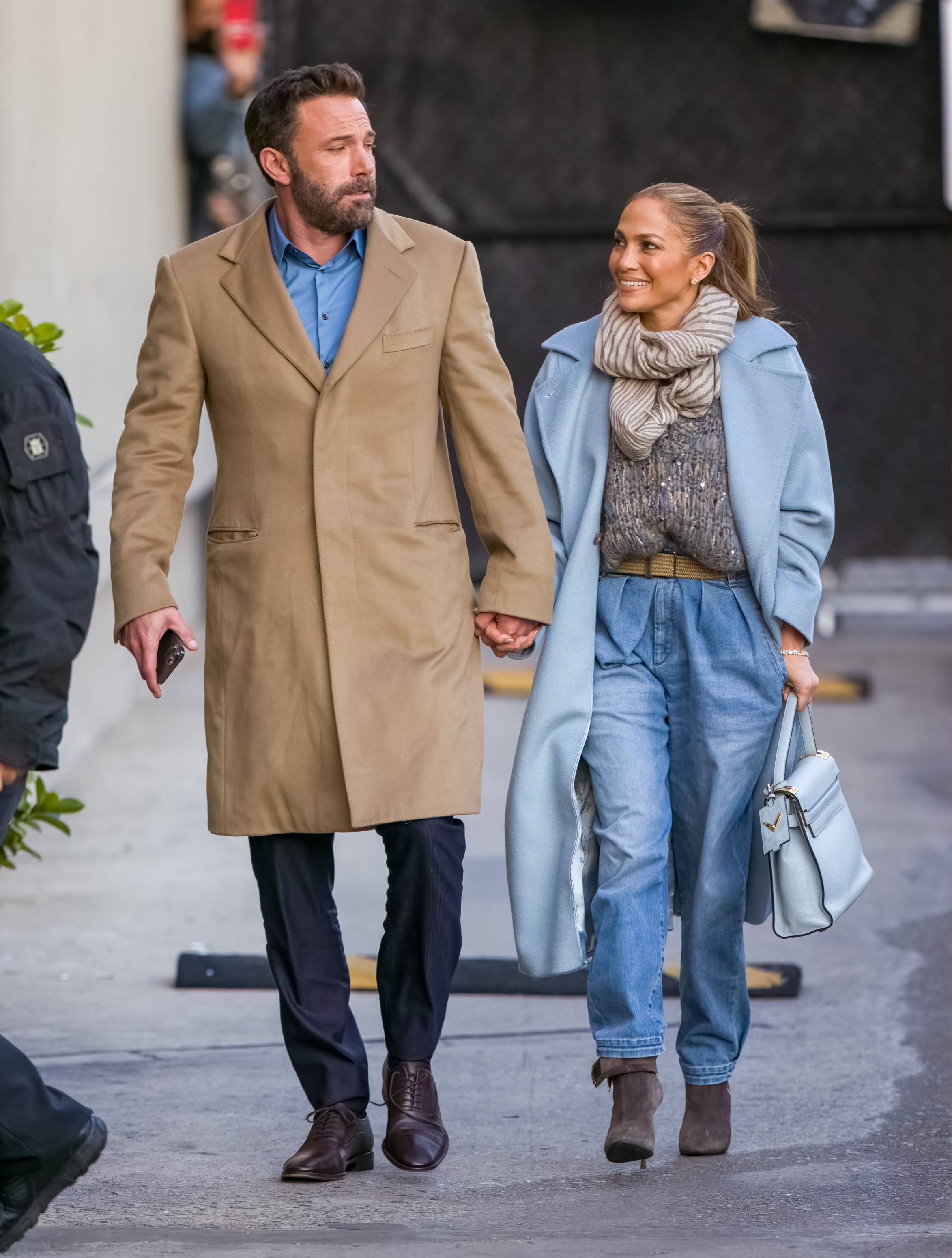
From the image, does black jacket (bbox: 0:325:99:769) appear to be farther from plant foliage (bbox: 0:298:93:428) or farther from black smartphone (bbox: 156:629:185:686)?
plant foliage (bbox: 0:298:93:428)

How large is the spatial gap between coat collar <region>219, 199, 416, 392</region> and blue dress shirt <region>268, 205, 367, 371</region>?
0.09ft

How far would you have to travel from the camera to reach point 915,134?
11.5 meters

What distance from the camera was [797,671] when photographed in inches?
129

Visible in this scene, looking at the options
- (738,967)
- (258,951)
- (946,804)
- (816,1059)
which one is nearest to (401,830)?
(738,967)

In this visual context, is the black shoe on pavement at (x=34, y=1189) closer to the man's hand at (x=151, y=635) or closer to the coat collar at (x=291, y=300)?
the man's hand at (x=151, y=635)

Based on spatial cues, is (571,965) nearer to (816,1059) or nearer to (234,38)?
(816,1059)

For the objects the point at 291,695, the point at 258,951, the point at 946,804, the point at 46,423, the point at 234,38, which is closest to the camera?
the point at 46,423

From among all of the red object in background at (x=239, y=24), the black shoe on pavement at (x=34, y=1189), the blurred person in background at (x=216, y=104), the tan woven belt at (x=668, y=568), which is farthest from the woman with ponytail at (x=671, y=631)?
the red object in background at (x=239, y=24)

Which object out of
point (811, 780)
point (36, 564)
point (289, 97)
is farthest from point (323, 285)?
point (811, 780)

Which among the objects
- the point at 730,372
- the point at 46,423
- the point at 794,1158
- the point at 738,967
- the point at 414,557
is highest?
the point at 46,423

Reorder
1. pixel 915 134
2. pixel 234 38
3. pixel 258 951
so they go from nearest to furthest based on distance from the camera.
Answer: pixel 258 951 → pixel 234 38 → pixel 915 134

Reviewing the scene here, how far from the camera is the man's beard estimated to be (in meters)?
3.17

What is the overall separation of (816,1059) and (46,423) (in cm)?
231

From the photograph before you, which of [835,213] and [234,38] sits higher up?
[234,38]
